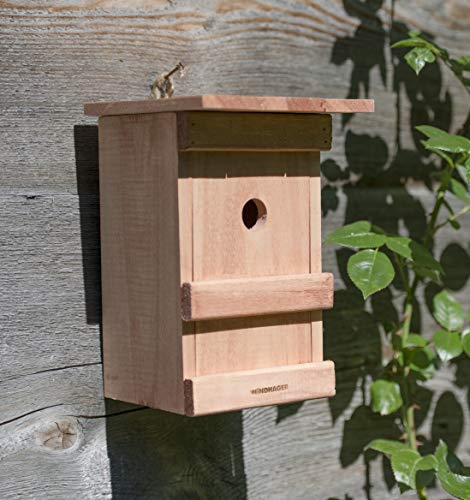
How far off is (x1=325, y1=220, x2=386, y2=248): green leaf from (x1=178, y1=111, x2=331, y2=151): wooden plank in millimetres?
168

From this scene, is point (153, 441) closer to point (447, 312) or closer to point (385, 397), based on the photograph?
point (385, 397)

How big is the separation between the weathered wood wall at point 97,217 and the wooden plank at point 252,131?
271mm

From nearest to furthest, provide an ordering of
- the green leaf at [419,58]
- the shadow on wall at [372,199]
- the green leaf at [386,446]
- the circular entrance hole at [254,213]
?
1. the circular entrance hole at [254,213]
2. the green leaf at [419,58]
3. the green leaf at [386,446]
4. the shadow on wall at [372,199]

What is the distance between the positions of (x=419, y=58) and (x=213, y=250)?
0.57m

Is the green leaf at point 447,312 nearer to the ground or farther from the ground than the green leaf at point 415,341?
farther from the ground

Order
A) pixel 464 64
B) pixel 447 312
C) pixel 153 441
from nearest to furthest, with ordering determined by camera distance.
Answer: pixel 153 441 < pixel 464 64 < pixel 447 312

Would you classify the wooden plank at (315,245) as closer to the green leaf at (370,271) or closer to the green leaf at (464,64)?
the green leaf at (370,271)

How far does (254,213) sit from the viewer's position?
1.60 meters

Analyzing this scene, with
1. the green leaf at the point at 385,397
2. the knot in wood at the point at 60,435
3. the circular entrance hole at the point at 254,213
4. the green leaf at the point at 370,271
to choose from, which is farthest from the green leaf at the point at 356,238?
the knot in wood at the point at 60,435

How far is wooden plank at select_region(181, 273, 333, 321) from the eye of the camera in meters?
1.47

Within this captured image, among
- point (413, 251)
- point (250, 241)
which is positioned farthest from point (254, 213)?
point (413, 251)

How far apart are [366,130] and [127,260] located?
67 cm

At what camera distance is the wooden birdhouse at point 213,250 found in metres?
1.48

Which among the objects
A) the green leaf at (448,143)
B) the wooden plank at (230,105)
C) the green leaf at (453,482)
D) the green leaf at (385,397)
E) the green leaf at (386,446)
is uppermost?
the wooden plank at (230,105)
